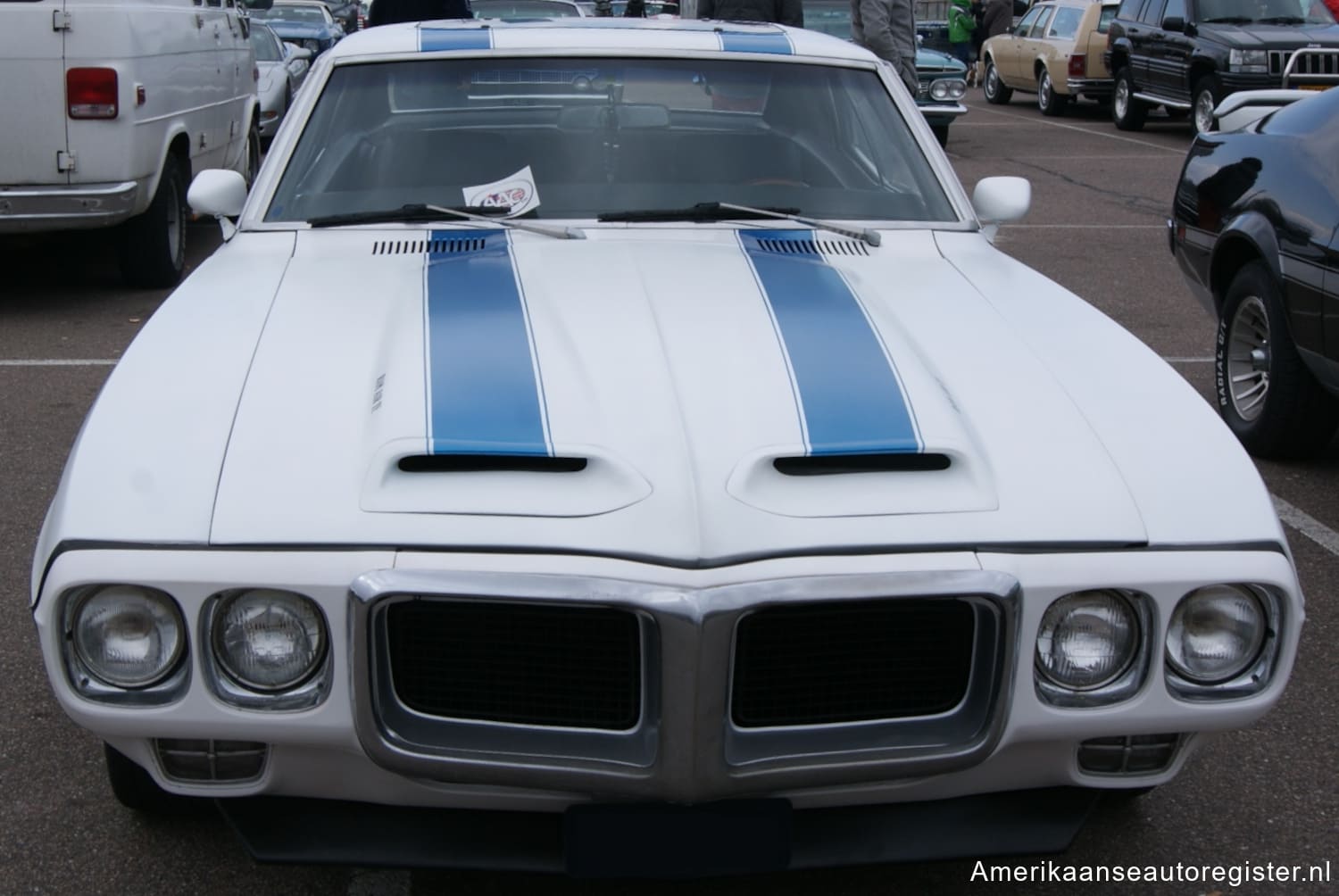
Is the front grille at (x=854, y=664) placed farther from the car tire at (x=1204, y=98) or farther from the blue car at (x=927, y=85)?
the car tire at (x=1204, y=98)

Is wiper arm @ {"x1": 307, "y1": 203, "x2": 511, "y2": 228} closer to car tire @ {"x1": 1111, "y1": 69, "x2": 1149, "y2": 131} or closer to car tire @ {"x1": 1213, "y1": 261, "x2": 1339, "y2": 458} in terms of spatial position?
car tire @ {"x1": 1213, "y1": 261, "x2": 1339, "y2": 458}

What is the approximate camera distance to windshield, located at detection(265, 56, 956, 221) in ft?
12.5

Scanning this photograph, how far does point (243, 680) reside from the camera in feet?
7.65

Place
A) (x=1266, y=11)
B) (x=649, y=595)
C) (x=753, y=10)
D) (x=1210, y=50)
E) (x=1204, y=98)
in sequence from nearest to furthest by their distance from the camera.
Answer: (x=649, y=595) → (x=753, y=10) → (x=1210, y=50) → (x=1266, y=11) → (x=1204, y=98)

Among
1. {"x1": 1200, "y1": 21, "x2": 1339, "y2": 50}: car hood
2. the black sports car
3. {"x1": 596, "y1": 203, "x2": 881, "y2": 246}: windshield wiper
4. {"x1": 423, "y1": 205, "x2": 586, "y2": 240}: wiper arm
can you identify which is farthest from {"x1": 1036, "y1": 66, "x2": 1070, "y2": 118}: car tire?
{"x1": 423, "y1": 205, "x2": 586, "y2": 240}: wiper arm

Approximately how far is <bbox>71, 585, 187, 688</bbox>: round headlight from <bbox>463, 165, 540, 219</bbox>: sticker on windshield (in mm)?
1670

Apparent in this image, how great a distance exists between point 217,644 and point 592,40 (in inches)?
89.7

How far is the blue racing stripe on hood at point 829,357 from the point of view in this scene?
101 inches

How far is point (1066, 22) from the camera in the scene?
66.8ft

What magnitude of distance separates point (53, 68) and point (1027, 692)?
6242 mm

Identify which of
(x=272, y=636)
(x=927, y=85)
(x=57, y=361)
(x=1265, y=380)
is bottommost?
(x=57, y=361)

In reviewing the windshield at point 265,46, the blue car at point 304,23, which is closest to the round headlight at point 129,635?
the windshield at point 265,46

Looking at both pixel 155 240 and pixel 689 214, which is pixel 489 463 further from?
pixel 155 240

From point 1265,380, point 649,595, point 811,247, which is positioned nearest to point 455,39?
point 811,247
